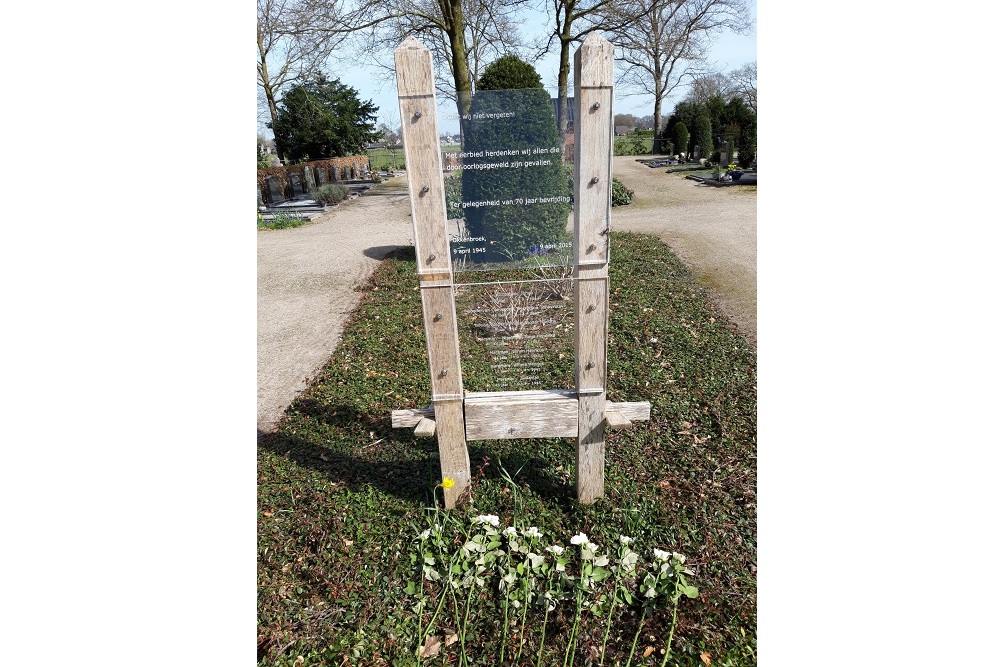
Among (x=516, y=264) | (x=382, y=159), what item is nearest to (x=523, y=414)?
(x=516, y=264)

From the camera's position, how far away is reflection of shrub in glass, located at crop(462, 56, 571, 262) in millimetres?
2143

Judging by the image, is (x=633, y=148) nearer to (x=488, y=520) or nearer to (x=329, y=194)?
(x=329, y=194)

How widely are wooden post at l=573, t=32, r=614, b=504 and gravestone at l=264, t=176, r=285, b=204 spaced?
14596 mm

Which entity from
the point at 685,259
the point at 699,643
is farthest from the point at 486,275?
the point at 685,259

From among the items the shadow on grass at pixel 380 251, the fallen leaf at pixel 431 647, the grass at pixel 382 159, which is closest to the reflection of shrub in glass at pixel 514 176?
the fallen leaf at pixel 431 647

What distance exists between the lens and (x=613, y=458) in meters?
3.22

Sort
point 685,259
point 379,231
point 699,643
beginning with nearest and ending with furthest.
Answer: point 699,643, point 685,259, point 379,231

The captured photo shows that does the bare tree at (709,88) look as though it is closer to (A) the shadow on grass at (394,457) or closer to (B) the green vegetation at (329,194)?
(B) the green vegetation at (329,194)

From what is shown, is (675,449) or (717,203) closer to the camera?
(675,449)

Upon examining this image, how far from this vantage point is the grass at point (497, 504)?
2.19 meters

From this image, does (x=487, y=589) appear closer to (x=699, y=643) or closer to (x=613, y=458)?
(x=699, y=643)

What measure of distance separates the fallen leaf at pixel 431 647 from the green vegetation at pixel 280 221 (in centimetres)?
1215

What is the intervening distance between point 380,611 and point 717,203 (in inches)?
493

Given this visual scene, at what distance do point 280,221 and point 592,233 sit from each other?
12463mm
